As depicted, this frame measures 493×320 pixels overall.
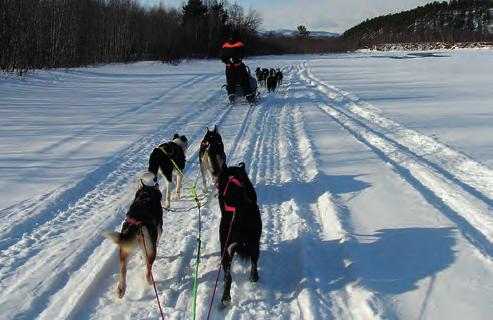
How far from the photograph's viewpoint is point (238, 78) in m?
13.9

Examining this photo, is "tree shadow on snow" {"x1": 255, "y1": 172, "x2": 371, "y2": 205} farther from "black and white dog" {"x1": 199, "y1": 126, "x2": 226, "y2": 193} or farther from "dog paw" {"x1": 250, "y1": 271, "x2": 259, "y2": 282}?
"dog paw" {"x1": 250, "y1": 271, "x2": 259, "y2": 282}

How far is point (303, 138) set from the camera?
9.34m

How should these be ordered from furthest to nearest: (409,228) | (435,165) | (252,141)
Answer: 1. (252,141)
2. (435,165)
3. (409,228)

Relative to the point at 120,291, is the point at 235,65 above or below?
above

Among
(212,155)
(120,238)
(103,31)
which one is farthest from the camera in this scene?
(103,31)

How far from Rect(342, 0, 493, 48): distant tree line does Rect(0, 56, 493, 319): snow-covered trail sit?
102052 millimetres

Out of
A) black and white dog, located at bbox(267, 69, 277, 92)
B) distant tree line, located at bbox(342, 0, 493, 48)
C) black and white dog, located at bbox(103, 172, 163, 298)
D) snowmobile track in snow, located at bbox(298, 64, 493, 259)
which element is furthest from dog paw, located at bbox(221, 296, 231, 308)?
distant tree line, located at bbox(342, 0, 493, 48)

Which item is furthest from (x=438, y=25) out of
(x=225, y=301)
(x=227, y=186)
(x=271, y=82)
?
(x=225, y=301)

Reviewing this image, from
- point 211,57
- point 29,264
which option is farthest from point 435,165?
point 211,57

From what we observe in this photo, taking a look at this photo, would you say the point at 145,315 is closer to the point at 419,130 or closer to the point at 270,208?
the point at 270,208

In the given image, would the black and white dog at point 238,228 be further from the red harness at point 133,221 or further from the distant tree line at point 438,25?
the distant tree line at point 438,25

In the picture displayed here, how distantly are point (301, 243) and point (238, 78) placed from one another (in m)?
10.1

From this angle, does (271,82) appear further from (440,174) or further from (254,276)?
(254,276)

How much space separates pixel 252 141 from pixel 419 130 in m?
3.69
